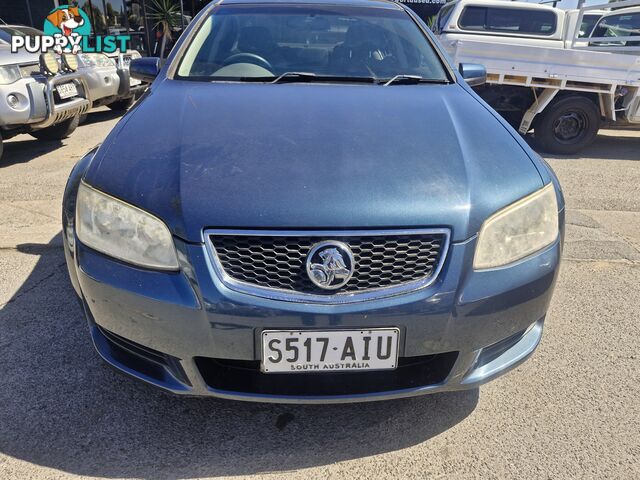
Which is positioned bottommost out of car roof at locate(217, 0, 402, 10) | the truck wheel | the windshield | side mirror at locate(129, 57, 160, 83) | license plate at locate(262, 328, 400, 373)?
the truck wheel

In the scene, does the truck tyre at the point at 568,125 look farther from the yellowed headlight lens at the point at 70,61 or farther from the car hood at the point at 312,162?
the yellowed headlight lens at the point at 70,61

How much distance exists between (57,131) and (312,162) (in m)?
5.86

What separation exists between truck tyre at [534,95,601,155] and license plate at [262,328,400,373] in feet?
18.9

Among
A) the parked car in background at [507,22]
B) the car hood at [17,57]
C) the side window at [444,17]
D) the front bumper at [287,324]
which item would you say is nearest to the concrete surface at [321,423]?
the front bumper at [287,324]

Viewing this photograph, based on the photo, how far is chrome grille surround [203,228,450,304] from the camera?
1.51 meters

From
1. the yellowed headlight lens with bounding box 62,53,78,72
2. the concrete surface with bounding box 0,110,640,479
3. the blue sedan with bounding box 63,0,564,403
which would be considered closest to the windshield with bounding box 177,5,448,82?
the blue sedan with bounding box 63,0,564,403

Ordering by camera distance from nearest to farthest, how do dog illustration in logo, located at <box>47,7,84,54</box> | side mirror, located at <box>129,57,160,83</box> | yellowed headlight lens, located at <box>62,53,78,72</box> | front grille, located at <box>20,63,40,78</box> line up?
side mirror, located at <box>129,57,160,83</box>
front grille, located at <box>20,63,40,78</box>
yellowed headlight lens, located at <box>62,53,78,72</box>
dog illustration in logo, located at <box>47,7,84,54</box>

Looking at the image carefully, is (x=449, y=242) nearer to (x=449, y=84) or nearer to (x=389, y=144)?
(x=389, y=144)

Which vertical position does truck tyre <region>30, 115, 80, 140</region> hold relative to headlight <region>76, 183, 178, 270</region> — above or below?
below

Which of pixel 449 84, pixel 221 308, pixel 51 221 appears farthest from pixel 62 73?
pixel 221 308

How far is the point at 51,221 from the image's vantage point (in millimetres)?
3873

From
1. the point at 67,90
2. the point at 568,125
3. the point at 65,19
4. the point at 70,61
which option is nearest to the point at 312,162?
the point at 67,90

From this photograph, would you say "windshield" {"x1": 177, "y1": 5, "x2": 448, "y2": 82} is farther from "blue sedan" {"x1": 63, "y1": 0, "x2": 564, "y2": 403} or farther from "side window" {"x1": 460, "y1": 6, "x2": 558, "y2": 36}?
"side window" {"x1": 460, "y1": 6, "x2": 558, "y2": 36}

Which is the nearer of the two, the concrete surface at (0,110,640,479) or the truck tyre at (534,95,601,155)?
the concrete surface at (0,110,640,479)
